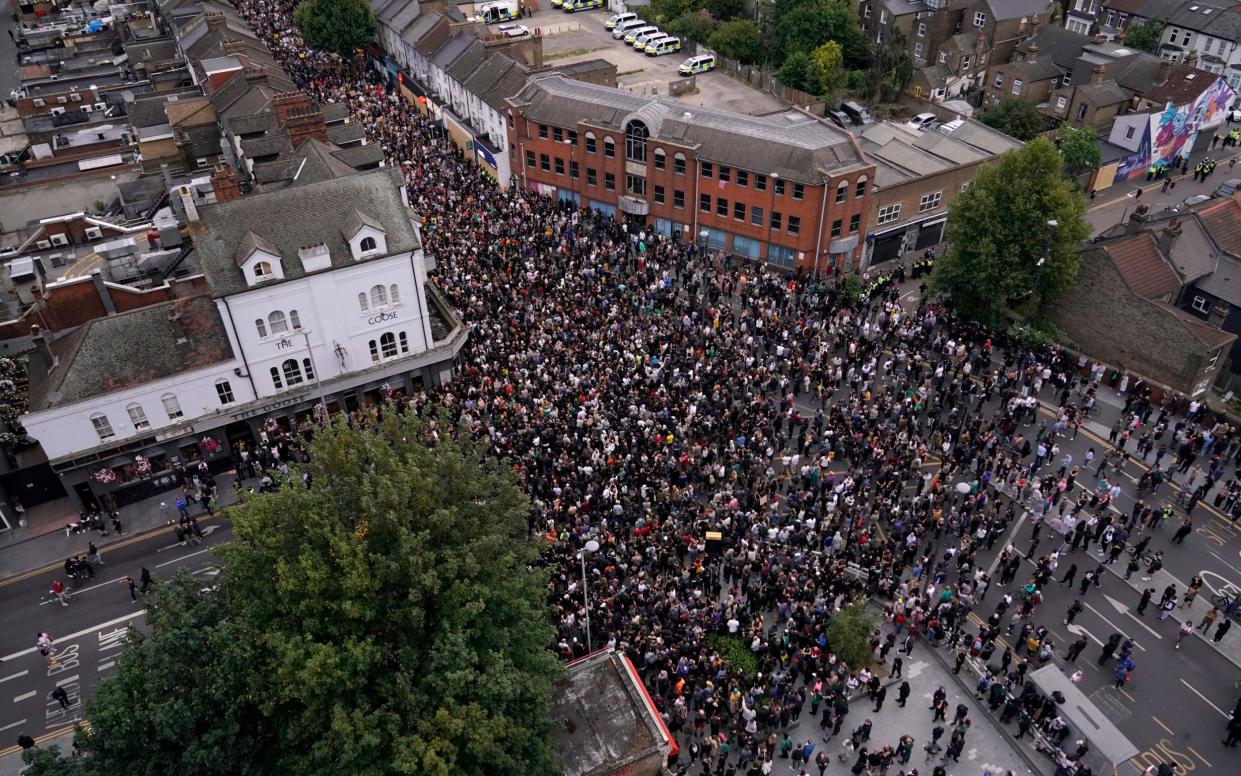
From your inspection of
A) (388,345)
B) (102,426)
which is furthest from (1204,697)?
(102,426)

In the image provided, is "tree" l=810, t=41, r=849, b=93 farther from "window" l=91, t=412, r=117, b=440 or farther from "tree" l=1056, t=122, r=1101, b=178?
"window" l=91, t=412, r=117, b=440

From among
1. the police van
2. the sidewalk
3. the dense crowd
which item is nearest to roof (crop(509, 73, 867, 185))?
the dense crowd

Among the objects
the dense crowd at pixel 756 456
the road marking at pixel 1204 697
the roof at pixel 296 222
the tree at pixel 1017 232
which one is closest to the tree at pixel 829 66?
the dense crowd at pixel 756 456

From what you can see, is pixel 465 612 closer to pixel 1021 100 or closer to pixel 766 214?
pixel 766 214

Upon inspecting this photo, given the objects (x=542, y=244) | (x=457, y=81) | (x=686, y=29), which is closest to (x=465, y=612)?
(x=542, y=244)

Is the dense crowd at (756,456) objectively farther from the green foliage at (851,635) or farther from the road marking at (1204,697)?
the road marking at (1204,697)

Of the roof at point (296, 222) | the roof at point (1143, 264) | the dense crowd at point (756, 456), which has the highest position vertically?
the roof at point (296, 222)
